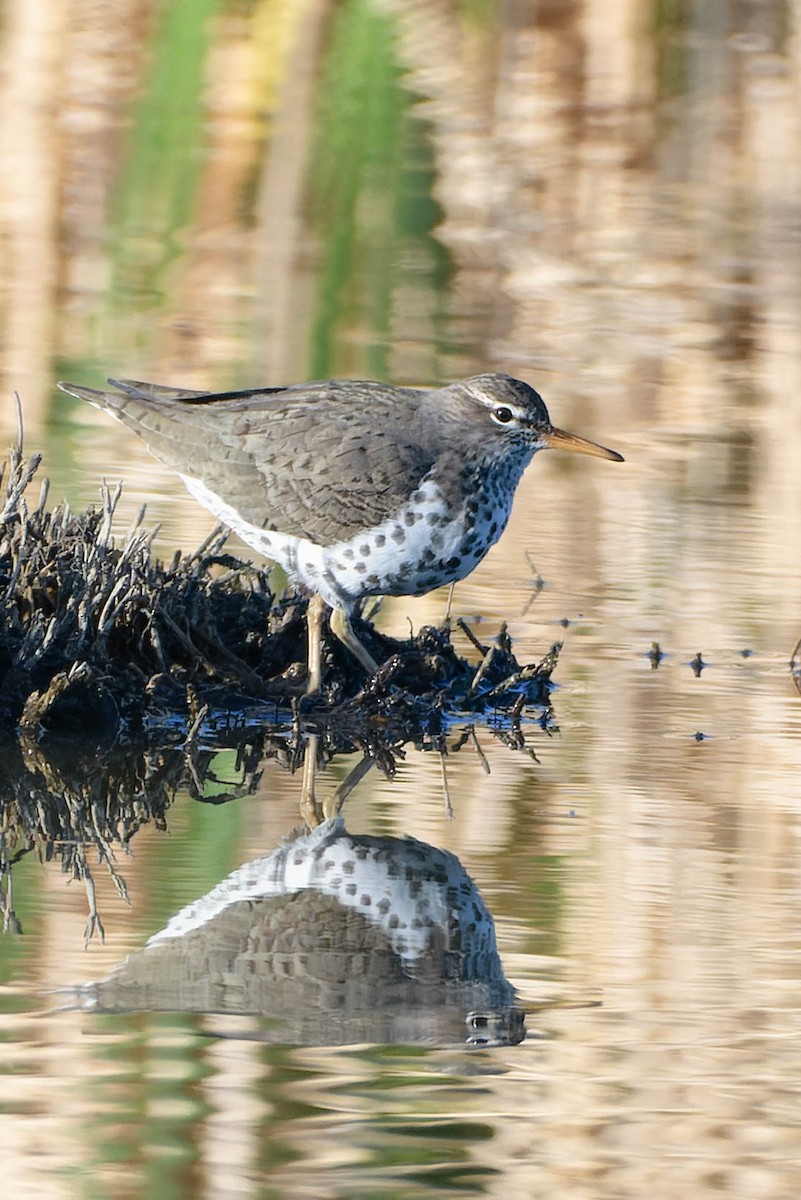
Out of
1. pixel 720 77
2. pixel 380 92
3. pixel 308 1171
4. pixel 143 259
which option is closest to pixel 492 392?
pixel 308 1171

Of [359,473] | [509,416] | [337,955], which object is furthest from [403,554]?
[337,955]

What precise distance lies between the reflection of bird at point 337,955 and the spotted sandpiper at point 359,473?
1712mm

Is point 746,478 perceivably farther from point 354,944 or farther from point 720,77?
point 720,77

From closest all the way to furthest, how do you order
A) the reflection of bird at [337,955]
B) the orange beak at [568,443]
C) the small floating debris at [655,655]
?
the reflection of bird at [337,955] < the orange beak at [568,443] < the small floating debris at [655,655]

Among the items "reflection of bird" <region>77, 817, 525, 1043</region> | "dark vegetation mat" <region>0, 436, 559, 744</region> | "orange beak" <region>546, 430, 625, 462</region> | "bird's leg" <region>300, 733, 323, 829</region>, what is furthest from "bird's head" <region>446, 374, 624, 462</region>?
"reflection of bird" <region>77, 817, 525, 1043</region>

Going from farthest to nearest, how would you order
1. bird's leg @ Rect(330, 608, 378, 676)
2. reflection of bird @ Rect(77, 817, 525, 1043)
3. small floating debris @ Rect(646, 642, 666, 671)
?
small floating debris @ Rect(646, 642, 666, 671)
bird's leg @ Rect(330, 608, 378, 676)
reflection of bird @ Rect(77, 817, 525, 1043)

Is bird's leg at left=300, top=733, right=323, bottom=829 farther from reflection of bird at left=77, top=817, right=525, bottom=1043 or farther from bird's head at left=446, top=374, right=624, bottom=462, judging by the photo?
bird's head at left=446, top=374, right=624, bottom=462

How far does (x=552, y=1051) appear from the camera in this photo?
15.4 ft

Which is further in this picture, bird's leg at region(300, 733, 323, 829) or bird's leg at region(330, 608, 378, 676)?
bird's leg at region(330, 608, 378, 676)

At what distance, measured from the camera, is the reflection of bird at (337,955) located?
4801 mm

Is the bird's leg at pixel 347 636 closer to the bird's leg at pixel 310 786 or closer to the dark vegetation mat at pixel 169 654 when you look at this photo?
the dark vegetation mat at pixel 169 654

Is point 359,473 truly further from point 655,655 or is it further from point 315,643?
point 655,655

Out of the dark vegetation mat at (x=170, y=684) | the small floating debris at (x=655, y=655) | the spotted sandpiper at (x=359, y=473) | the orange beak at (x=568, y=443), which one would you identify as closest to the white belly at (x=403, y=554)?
the spotted sandpiper at (x=359, y=473)

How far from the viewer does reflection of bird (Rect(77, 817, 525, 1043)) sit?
4.80 meters
